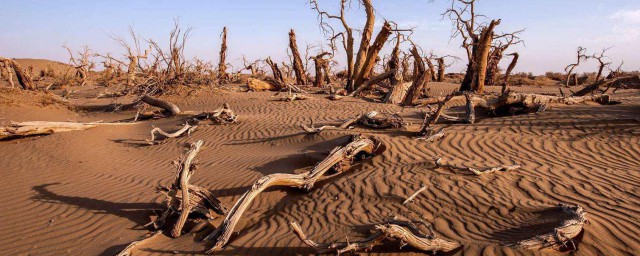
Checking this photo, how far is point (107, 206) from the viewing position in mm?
5484

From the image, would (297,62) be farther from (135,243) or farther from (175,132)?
Result: (135,243)

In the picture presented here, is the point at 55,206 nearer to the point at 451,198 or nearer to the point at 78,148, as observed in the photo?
the point at 78,148

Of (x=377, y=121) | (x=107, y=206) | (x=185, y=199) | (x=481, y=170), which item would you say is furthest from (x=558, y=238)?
(x=107, y=206)

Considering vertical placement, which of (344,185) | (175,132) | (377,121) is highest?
(377,121)

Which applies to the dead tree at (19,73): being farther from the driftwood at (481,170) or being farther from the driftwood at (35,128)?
the driftwood at (481,170)

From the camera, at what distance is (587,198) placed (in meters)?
4.45

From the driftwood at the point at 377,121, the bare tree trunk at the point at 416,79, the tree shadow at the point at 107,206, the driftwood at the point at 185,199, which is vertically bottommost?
the tree shadow at the point at 107,206

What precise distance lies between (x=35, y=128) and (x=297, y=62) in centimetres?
1158

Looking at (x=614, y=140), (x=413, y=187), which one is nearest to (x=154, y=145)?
(x=413, y=187)

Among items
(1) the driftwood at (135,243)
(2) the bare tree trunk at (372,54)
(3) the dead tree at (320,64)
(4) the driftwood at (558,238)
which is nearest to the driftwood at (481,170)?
(4) the driftwood at (558,238)

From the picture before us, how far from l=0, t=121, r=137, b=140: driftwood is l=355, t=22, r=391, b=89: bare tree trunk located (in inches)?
349

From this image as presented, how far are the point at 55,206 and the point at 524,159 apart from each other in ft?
21.7

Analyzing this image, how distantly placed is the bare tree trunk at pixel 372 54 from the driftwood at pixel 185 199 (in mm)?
10524

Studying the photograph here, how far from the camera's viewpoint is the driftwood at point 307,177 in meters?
4.14
